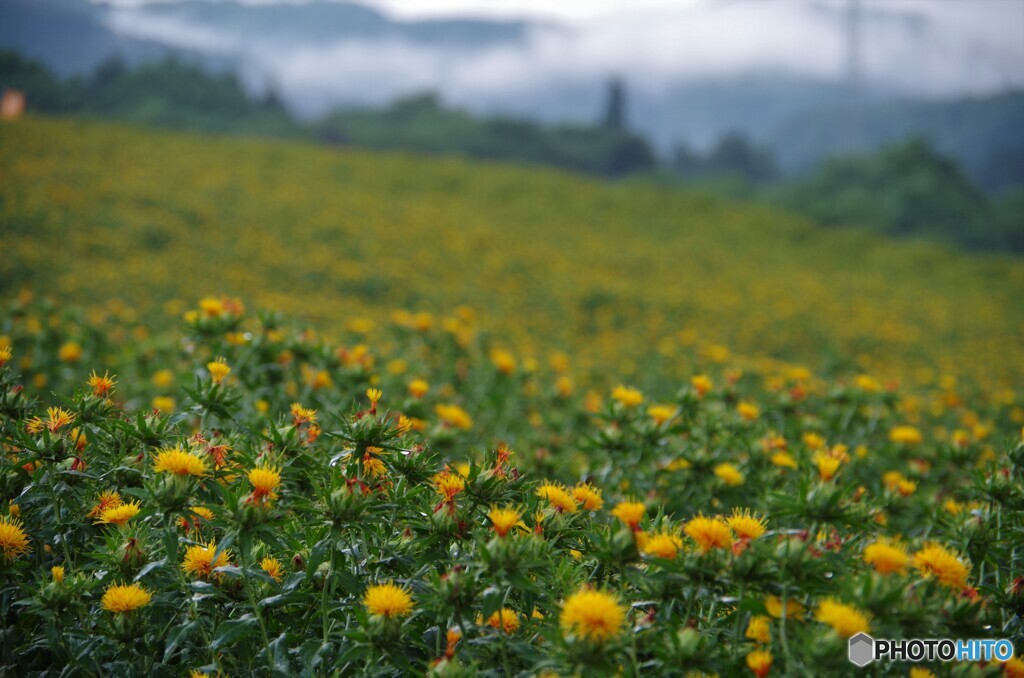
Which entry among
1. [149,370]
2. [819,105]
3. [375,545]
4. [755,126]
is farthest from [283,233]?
[819,105]

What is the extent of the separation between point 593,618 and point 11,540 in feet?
3.53

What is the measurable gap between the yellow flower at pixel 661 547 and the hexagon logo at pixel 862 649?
11.1 inches

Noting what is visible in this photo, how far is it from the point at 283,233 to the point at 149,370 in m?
8.90

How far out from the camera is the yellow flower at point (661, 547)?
3.80ft

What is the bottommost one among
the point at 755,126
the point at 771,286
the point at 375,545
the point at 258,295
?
the point at 771,286

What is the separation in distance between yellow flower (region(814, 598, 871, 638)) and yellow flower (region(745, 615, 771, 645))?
6.5 inches

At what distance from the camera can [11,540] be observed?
1.27 meters

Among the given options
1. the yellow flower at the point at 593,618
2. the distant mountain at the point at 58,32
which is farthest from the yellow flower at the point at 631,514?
the distant mountain at the point at 58,32

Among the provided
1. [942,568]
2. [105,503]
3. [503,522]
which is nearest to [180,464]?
[105,503]

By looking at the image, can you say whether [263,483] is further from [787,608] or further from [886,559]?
[886,559]

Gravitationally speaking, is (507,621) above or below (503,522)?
below

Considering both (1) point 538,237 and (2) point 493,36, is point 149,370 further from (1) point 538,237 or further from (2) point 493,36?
(2) point 493,36

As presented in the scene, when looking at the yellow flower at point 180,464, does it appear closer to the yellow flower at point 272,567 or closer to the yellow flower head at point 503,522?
the yellow flower at point 272,567

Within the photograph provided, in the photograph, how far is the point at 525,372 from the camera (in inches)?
144
